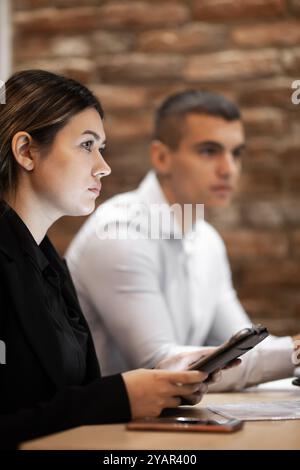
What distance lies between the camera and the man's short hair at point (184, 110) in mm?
2365

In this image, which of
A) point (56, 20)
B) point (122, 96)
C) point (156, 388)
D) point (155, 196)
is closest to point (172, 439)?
point (156, 388)

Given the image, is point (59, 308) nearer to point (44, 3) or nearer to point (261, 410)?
Answer: point (261, 410)

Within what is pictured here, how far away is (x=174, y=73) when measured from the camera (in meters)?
2.96

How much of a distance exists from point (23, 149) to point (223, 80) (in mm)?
1712

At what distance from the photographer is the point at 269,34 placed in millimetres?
2916

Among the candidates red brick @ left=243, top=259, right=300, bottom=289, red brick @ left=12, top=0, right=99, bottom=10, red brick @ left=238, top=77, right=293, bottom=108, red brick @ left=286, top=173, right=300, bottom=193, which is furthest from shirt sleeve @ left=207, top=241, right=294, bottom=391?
red brick @ left=12, top=0, right=99, bottom=10

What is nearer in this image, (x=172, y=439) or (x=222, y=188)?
(x=172, y=439)

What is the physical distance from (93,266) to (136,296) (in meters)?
0.18

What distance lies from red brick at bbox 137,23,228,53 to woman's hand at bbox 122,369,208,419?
2032mm

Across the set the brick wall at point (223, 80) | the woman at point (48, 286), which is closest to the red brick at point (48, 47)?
the brick wall at point (223, 80)

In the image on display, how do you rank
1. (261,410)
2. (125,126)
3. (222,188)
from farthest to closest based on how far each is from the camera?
1. (125,126)
2. (222,188)
3. (261,410)

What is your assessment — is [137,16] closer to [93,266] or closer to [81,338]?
[93,266]

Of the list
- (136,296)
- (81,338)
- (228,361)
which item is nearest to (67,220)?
(136,296)

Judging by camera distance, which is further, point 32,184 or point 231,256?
point 231,256
